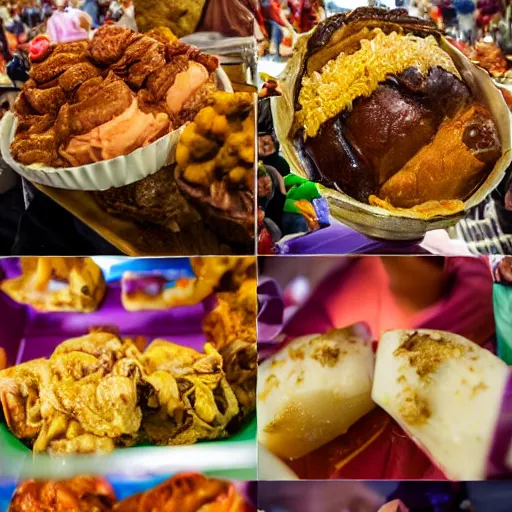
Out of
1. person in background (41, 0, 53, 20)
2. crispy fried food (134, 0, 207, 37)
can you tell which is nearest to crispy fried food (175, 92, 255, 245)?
crispy fried food (134, 0, 207, 37)

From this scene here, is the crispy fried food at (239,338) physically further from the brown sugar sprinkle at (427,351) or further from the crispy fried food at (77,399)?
the brown sugar sprinkle at (427,351)

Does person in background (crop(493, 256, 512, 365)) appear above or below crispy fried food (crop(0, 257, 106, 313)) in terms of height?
below

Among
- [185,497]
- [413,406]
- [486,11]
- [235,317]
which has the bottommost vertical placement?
[185,497]

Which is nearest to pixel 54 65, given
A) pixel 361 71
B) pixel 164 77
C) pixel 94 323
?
pixel 164 77

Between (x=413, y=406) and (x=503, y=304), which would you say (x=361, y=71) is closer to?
(x=503, y=304)

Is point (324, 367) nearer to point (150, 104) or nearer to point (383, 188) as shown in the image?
point (383, 188)

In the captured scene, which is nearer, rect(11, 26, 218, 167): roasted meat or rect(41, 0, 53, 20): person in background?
rect(11, 26, 218, 167): roasted meat

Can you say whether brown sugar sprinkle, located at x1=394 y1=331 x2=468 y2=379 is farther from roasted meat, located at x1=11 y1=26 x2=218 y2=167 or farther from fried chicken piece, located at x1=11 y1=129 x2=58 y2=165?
fried chicken piece, located at x1=11 y1=129 x2=58 y2=165

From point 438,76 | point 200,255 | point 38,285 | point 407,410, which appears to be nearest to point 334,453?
point 407,410

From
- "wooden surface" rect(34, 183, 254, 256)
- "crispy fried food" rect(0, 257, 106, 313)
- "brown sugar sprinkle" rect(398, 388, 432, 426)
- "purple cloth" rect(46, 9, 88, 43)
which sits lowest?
"brown sugar sprinkle" rect(398, 388, 432, 426)
